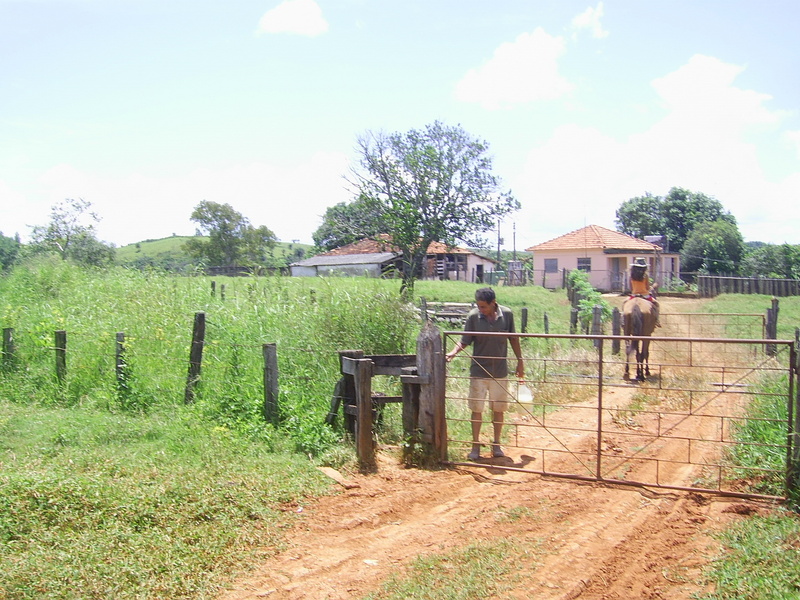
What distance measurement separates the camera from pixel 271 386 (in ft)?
25.1

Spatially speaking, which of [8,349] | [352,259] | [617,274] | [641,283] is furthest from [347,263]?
[8,349]

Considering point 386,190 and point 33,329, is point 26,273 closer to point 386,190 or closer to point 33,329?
point 33,329

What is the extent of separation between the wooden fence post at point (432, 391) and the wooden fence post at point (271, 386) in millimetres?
1895

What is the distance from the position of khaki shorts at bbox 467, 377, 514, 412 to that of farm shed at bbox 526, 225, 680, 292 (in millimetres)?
35860

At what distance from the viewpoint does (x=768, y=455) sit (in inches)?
235

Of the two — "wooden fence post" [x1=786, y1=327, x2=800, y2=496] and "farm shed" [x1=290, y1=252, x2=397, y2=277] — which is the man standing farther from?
"farm shed" [x1=290, y1=252, x2=397, y2=277]

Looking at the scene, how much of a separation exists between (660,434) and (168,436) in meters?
5.65

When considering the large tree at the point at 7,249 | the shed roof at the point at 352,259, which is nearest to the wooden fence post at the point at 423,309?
the shed roof at the point at 352,259

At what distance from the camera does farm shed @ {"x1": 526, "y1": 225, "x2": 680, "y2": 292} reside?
43.1m

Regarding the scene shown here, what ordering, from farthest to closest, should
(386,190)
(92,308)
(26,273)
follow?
1. (386,190)
2. (26,273)
3. (92,308)

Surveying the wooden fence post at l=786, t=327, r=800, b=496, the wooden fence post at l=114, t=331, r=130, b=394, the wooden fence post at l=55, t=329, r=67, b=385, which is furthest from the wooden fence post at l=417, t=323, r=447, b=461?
the wooden fence post at l=55, t=329, r=67, b=385

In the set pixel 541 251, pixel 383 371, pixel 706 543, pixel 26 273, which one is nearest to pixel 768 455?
pixel 706 543

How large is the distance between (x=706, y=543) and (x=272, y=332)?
6.77 m

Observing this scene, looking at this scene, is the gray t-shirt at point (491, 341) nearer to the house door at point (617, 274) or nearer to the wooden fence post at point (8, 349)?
the wooden fence post at point (8, 349)
